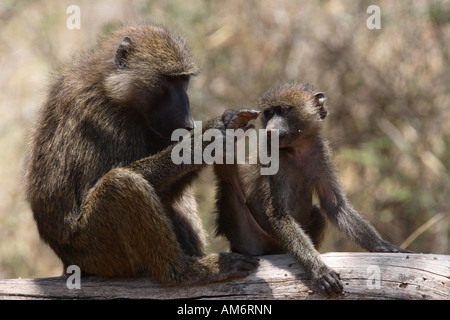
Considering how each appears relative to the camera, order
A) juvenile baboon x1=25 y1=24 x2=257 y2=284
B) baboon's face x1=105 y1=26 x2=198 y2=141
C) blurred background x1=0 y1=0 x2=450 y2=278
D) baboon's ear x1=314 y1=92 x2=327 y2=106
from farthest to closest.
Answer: blurred background x1=0 y1=0 x2=450 y2=278, baboon's ear x1=314 y1=92 x2=327 y2=106, baboon's face x1=105 y1=26 x2=198 y2=141, juvenile baboon x1=25 y1=24 x2=257 y2=284

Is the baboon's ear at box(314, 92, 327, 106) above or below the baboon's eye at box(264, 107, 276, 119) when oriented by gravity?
above

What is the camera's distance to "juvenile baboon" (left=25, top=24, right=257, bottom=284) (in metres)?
4.41

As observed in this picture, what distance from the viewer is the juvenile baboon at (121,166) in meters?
4.41

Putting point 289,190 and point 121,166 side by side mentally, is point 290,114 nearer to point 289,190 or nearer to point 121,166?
point 289,190

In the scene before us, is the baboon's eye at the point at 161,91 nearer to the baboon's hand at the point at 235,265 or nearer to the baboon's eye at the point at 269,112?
the baboon's eye at the point at 269,112

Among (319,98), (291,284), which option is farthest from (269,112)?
(291,284)

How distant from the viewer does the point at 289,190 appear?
200 inches

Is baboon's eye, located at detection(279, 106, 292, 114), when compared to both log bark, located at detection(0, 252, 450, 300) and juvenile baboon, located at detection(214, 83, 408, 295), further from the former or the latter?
log bark, located at detection(0, 252, 450, 300)

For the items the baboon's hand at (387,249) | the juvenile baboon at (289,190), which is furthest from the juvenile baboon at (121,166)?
the baboon's hand at (387,249)

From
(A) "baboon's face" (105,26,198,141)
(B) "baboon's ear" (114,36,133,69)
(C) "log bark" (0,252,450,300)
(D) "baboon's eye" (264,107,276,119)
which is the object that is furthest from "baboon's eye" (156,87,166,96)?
(C) "log bark" (0,252,450,300)

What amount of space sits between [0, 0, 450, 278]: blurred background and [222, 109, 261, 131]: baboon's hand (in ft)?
15.6

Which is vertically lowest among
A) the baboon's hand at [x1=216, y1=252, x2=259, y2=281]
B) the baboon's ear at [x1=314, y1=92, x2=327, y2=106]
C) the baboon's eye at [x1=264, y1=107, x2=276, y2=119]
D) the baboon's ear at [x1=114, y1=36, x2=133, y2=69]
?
the baboon's hand at [x1=216, y1=252, x2=259, y2=281]

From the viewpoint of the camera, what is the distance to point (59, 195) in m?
4.70

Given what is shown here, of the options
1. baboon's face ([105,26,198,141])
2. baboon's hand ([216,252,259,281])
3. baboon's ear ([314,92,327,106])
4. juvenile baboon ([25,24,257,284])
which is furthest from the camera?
baboon's ear ([314,92,327,106])
